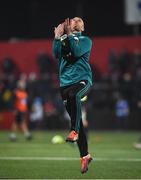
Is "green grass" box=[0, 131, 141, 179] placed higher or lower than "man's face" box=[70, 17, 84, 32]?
lower

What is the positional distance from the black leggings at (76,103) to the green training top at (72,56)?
0.09 metres

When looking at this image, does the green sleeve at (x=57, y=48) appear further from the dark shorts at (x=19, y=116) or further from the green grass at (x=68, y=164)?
the dark shorts at (x=19, y=116)

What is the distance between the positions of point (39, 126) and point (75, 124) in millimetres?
20943

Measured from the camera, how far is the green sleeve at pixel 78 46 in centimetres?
1262

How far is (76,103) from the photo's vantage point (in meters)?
12.7

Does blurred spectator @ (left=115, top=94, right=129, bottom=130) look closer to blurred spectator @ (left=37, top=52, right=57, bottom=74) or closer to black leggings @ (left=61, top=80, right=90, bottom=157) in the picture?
blurred spectator @ (left=37, top=52, right=57, bottom=74)

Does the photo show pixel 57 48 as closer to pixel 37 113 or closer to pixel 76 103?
pixel 76 103

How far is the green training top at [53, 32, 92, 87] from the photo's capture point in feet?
41.4

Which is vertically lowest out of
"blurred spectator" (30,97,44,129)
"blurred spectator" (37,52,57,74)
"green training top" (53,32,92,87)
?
"blurred spectator" (30,97,44,129)

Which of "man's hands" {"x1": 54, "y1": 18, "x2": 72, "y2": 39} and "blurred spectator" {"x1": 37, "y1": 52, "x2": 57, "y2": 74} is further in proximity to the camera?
"blurred spectator" {"x1": 37, "y1": 52, "x2": 57, "y2": 74}

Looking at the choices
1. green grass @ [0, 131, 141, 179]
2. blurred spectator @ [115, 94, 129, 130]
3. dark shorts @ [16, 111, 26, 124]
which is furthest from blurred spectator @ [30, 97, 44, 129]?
green grass @ [0, 131, 141, 179]

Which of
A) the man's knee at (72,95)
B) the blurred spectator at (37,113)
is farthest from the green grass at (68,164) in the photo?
the blurred spectator at (37,113)

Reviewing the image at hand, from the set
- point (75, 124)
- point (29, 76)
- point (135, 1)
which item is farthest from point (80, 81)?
point (29, 76)

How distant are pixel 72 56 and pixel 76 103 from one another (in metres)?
0.75
